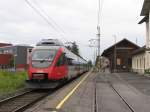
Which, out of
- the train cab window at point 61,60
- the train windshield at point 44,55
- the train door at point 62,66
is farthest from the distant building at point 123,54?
the train windshield at point 44,55

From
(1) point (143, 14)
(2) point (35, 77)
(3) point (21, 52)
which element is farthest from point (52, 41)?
(3) point (21, 52)

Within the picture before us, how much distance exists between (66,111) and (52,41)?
43.4 ft

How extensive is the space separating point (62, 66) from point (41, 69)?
8.22 feet

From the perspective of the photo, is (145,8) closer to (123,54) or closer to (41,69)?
(41,69)

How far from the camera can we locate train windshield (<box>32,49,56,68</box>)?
2344cm

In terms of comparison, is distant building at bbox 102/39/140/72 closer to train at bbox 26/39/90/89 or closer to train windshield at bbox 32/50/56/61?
train at bbox 26/39/90/89

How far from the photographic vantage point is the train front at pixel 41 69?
22.9m

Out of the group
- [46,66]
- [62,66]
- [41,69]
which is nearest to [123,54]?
[62,66]

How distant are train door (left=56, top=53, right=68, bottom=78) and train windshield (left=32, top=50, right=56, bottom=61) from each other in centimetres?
58

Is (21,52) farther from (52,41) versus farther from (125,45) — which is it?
(52,41)

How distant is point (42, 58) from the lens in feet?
78.1

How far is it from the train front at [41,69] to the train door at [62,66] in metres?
0.67

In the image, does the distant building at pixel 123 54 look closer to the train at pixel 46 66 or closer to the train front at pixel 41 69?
the train at pixel 46 66

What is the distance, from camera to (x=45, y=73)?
22922 mm
